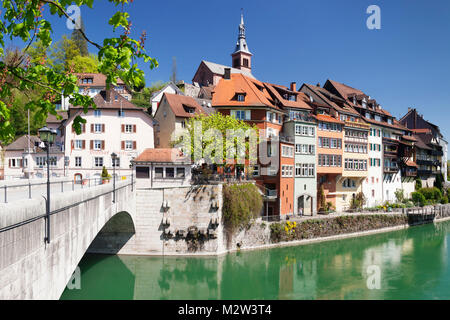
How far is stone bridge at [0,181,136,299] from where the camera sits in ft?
26.5

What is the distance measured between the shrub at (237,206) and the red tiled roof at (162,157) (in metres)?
5.21

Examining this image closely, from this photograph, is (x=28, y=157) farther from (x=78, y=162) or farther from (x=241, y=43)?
(x=241, y=43)

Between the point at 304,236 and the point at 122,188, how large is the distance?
20.8 m

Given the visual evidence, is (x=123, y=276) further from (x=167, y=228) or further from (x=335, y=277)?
(x=335, y=277)

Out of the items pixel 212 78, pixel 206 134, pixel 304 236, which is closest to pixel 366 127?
pixel 304 236

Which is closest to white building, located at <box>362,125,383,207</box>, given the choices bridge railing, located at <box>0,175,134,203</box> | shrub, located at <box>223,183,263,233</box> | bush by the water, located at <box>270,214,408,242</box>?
bush by the water, located at <box>270,214,408,242</box>

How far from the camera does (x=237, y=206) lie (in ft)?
110

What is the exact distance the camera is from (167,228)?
32.4 meters

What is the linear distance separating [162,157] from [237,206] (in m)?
8.51

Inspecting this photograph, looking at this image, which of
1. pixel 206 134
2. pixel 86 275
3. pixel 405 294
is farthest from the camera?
pixel 206 134

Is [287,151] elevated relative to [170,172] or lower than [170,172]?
elevated

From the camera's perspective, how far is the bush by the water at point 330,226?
122ft

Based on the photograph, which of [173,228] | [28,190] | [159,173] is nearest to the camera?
[28,190]

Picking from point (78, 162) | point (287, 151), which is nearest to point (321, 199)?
point (287, 151)
